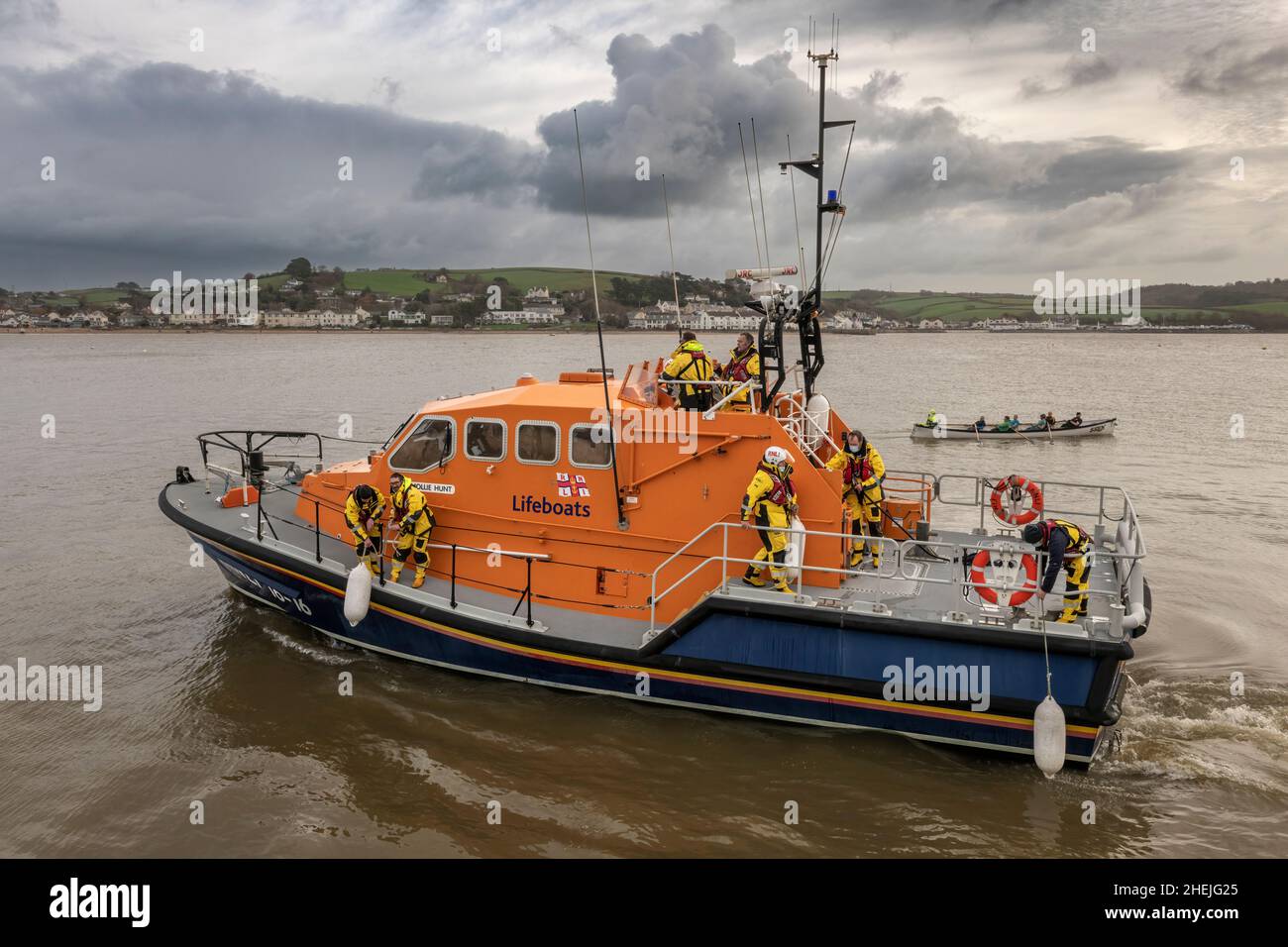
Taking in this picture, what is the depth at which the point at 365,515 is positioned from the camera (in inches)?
287

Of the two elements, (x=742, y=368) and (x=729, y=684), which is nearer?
(x=729, y=684)

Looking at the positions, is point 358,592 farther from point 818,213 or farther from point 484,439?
point 818,213

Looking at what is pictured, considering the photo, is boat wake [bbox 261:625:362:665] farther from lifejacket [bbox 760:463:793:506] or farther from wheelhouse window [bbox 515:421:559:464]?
lifejacket [bbox 760:463:793:506]

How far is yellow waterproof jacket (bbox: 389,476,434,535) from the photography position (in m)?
7.24

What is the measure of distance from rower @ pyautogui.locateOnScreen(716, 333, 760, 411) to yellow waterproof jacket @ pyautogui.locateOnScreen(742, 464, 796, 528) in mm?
1069

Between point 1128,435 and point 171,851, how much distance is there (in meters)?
26.6

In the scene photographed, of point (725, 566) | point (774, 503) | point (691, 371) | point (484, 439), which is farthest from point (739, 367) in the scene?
point (484, 439)

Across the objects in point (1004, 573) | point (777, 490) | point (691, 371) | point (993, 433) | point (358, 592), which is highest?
point (691, 371)

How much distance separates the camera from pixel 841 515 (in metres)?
6.73

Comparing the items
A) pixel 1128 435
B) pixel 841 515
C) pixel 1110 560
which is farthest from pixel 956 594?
pixel 1128 435

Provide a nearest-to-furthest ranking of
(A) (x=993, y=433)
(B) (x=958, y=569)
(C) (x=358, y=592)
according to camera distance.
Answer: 1. (B) (x=958, y=569)
2. (C) (x=358, y=592)
3. (A) (x=993, y=433)

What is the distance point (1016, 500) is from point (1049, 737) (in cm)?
290

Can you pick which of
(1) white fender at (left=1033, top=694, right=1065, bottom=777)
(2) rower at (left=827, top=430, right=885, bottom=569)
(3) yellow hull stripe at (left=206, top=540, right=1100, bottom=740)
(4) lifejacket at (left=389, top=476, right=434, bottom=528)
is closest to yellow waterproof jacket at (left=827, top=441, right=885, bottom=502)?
(2) rower at (left=827, top=430, right=885, bottom=569)
